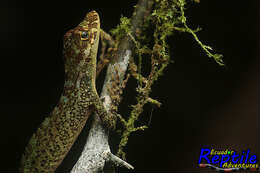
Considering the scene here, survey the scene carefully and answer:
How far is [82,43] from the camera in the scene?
164 cm

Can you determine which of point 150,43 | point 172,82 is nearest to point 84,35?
point 150,43

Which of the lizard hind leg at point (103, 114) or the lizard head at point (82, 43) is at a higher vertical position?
the lizard head at point (82, 43)

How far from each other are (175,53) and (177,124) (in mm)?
467

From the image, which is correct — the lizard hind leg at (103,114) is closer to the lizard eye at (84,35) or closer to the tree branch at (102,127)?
the tree branch at (102,127)

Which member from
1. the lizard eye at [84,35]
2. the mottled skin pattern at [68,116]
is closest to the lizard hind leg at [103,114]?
the mottled skin pattern at [68,116]

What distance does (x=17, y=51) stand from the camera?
1782mm

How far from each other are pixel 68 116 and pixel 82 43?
1.36 ft

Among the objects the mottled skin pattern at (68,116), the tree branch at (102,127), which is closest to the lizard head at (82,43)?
the mottled skin pattern at (68,116)

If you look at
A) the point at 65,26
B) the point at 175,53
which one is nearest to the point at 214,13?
the point at 175,53

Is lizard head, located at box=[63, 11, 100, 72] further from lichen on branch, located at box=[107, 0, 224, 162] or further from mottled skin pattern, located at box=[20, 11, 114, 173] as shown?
lichen on branch, located at box=[107, 0, 224, 162]

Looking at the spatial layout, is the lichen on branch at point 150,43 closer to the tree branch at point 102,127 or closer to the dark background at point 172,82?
the tree branch at point 102,127

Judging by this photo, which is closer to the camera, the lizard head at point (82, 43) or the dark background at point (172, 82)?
the lizard head at point (82, 43)

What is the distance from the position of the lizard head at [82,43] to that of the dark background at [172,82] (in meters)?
0.24

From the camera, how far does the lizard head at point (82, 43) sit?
163 centimetres
